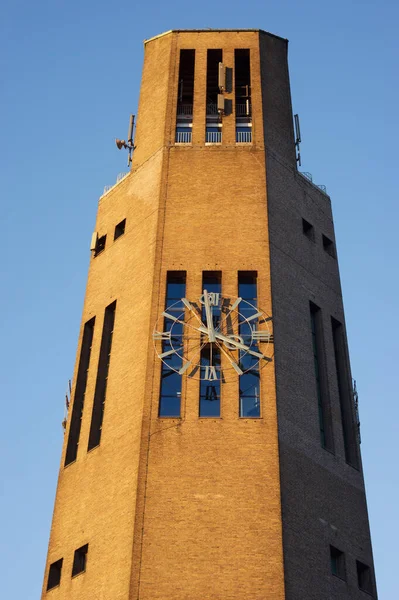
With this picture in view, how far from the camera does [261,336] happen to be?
36.1 metres

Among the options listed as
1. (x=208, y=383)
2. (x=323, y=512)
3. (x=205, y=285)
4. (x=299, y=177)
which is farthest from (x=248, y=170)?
(x=323, y=512)

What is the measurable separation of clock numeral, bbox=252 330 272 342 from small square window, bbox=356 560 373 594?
8.20m

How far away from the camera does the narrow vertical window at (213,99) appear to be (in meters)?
43.8

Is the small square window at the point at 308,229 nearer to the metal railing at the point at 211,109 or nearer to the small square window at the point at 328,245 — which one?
the small square window at the point at 328,245

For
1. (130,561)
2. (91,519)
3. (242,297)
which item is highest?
(242,297)

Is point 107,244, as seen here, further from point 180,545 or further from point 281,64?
point 180,545

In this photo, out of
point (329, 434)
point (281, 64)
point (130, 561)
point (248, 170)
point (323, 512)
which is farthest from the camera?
point (281, 64)

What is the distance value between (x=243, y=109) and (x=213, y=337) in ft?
44.6

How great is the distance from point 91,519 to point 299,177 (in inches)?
695

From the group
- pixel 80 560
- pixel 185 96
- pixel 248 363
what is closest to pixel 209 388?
pixel 248 363

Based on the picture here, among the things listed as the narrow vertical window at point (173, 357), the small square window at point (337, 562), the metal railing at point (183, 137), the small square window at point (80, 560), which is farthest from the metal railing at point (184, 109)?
the small square window at point (337, 562)

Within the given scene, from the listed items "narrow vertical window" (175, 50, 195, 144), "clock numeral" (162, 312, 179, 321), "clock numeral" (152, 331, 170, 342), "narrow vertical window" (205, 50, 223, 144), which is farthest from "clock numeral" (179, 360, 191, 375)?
"narrow vertical window" (175, 50, 195, 144)

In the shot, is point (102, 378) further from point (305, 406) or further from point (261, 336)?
point (305, 406)

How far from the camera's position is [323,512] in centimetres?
3403
